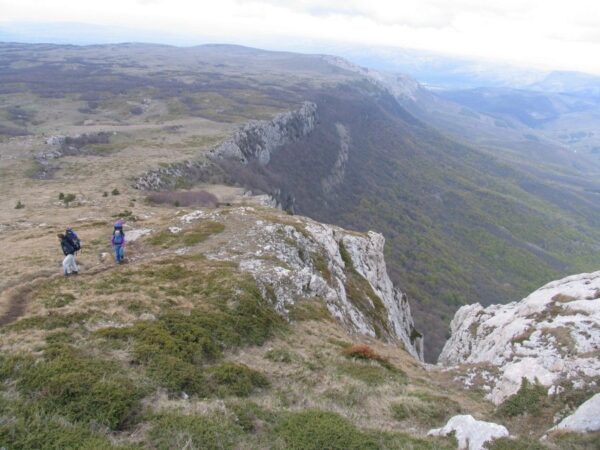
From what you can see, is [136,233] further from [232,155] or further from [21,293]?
[232,155]

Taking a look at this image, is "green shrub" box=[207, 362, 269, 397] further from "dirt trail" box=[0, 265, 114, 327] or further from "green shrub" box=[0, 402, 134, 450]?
"dirt trail" box=[0, 265, 114, 327]

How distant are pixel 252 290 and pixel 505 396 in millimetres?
15752

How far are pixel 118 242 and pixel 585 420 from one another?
28783 mm

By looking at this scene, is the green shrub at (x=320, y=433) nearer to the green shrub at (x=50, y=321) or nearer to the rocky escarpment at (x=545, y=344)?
the rocky escarpment at (x=545, y=344)

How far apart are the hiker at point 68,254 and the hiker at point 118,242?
3140 millimetres

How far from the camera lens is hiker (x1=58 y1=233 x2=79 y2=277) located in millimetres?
27000

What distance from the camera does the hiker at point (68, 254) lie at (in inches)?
1063

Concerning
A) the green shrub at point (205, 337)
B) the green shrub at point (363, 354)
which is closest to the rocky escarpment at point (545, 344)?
the green shrub at point (363, 354)

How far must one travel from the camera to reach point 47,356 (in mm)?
16422

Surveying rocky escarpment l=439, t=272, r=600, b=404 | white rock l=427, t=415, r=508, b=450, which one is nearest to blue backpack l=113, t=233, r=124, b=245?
white rock l=427, t=415, r=508, b=450

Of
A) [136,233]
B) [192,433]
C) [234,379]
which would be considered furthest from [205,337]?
[136,233]

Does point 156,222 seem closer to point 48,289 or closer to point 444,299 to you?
point 48,289

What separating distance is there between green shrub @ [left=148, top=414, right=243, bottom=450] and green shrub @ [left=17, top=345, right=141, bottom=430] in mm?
1426

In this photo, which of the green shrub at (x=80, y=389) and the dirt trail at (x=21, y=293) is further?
the dirt trail at (x=21, y=293)
